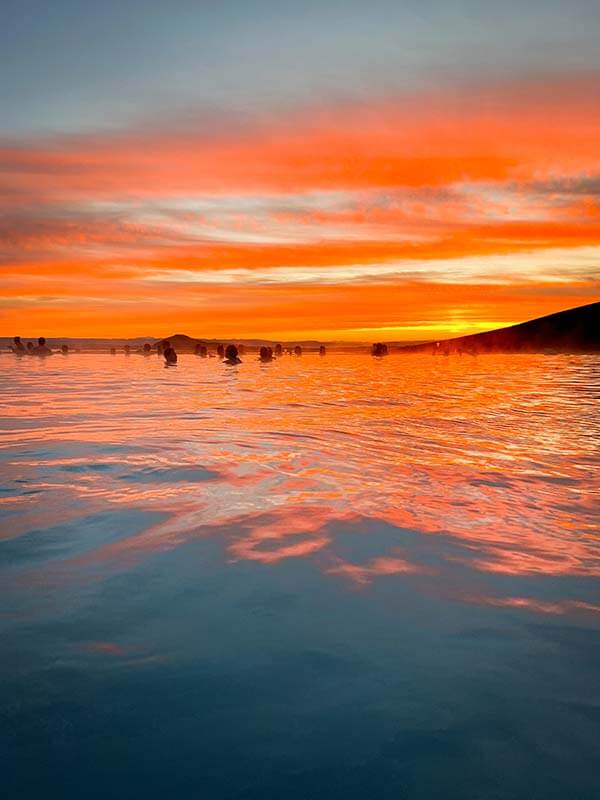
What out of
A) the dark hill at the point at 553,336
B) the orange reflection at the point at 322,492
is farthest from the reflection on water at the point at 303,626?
the dark hill at the point at 553,336

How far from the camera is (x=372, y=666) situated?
3.92 meters

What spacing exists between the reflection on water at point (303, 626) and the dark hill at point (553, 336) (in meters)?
106

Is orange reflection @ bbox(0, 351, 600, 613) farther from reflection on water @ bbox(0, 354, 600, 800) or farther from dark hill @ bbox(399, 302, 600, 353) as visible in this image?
dark hill @ bbox(399, 302, 600, 353)

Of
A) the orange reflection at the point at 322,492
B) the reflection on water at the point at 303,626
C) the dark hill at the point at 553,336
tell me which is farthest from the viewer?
the dark hill at the point at 553,336

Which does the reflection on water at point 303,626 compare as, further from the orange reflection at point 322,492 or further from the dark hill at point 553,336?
the dark hill at point 553,336

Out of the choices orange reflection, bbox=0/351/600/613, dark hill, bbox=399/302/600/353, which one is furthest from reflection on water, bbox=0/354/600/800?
dark hill, bbox=399/302/600/353

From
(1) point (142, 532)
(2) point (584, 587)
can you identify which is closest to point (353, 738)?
(2) point (584, 587)

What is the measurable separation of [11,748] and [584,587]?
4.33 meters

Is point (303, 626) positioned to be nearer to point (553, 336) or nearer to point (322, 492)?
point (322, 492)

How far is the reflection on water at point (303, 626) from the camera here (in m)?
3.08

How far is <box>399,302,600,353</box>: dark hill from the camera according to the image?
11225 centimetres

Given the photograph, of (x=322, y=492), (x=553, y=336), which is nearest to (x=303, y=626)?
(x=322, y=492)

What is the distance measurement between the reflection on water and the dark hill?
349ft

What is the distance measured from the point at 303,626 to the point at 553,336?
12794 cm
